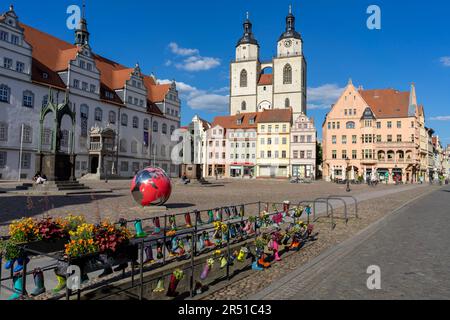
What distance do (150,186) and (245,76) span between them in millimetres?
84852

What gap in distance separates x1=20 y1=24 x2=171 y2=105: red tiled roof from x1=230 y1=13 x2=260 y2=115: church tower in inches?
1507

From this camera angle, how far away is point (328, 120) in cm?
6988

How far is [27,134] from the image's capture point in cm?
4122

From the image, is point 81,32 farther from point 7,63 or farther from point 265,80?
point 265,80

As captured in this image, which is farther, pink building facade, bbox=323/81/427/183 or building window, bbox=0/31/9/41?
pink building facade, bbox=323/81/427/183

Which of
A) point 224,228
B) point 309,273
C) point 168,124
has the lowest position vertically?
point 309,273

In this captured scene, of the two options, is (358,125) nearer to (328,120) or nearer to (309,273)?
(328,120)

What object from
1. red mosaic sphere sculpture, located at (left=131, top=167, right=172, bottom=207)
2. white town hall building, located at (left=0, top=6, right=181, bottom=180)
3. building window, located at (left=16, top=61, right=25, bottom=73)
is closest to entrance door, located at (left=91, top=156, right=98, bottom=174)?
white town hall building, located at (left=0, top=6, right=181, bottom=180)

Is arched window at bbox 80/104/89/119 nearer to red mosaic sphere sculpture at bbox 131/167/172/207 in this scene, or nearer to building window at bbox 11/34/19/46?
building window at bbox 11/34/19/46

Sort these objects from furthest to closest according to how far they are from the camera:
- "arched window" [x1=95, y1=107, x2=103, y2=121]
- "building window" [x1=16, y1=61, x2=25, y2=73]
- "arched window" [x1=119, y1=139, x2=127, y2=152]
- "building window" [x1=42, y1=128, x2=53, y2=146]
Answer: "arched window" [x1=119, y1=139, x2=127, y2=152] < "arched window" [x1=95, y1=107, x2=103, y2=121] < "building window" [x1=42, y1=128, x2=53, y2=146] < "building window" [x1=16, y1=61, x2=25, y2=73]

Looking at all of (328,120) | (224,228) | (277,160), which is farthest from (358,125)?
(224,228)

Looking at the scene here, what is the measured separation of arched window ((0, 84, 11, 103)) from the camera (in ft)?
127

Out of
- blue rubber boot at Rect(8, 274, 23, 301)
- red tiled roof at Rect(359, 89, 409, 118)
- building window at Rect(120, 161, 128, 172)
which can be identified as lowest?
blue rubber boot at Rect(8, 274, 23, 301)
